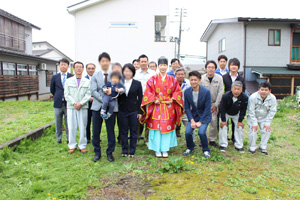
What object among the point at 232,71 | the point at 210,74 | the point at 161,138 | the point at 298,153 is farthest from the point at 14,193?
the point at 298,153

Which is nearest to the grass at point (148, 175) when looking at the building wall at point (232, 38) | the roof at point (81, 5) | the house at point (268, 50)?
the house at point (268, 50)

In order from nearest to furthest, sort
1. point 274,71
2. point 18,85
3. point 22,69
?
point 274,71, point 18,85, point 22,69

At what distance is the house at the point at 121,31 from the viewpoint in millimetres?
16453

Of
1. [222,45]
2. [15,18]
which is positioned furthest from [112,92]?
[15,18]

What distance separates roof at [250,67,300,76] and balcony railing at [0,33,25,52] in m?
19.2

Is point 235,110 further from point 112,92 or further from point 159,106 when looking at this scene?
point 112,92

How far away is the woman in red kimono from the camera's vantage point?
15.4 feet

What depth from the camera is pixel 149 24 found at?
54.4ft

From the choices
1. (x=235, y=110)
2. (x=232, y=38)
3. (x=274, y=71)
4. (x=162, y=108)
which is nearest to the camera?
(x=162, y=108)

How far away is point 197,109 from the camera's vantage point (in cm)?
488

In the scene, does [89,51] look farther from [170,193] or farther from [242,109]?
[170,193]

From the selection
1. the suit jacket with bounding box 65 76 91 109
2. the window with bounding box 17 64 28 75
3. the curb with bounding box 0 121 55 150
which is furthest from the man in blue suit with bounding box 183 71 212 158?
the window with bounding box 17 64 28 75

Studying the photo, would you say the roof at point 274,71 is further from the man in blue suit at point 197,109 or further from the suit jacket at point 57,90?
the suit jacket at point 57,90

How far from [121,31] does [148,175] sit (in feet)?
47.2
